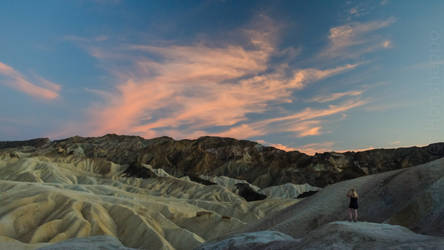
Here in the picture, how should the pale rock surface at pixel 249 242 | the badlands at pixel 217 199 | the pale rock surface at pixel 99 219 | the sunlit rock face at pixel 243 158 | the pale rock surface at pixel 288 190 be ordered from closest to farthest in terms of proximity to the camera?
the pale rock surface at pixel 249 242 < the badlands at pixel 217 199 < the pale rock surface at pixel 99 219 < the pale rock surface at pixel 288 190 < the sunlit rock face at pixel 243 158

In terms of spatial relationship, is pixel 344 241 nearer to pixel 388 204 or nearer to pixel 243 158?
pixel 388 204

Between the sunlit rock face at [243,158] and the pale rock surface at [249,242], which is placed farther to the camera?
the sunlit rock face at [243,158]

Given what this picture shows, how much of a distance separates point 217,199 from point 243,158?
5021cm

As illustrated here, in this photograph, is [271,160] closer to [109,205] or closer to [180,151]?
[180,151]

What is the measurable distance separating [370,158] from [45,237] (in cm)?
10142

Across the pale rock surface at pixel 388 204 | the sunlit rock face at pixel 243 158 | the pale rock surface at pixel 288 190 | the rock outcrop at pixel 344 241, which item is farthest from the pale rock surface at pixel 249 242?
the sunlit rock face at pixel 243 158

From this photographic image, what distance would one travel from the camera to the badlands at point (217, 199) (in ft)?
38.3

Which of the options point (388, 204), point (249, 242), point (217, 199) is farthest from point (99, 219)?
point (217, 199)

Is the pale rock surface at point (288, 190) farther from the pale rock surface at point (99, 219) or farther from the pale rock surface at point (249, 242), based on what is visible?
the pale rock surface at point (249, 242)

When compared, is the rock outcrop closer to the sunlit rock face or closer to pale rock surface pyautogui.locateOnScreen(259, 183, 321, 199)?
pale rock surface pyautogui.locateOnScreen(259, 183, 321, 199)

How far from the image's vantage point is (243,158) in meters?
139

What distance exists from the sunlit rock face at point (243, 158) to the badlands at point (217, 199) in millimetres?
470

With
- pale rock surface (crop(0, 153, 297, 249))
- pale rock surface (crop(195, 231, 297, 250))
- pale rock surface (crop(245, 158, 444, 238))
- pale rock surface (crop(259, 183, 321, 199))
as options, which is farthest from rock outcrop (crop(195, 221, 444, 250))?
pale rock surface (crop(259, 183, 321, 199))

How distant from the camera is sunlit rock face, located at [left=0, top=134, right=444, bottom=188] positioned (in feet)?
350
